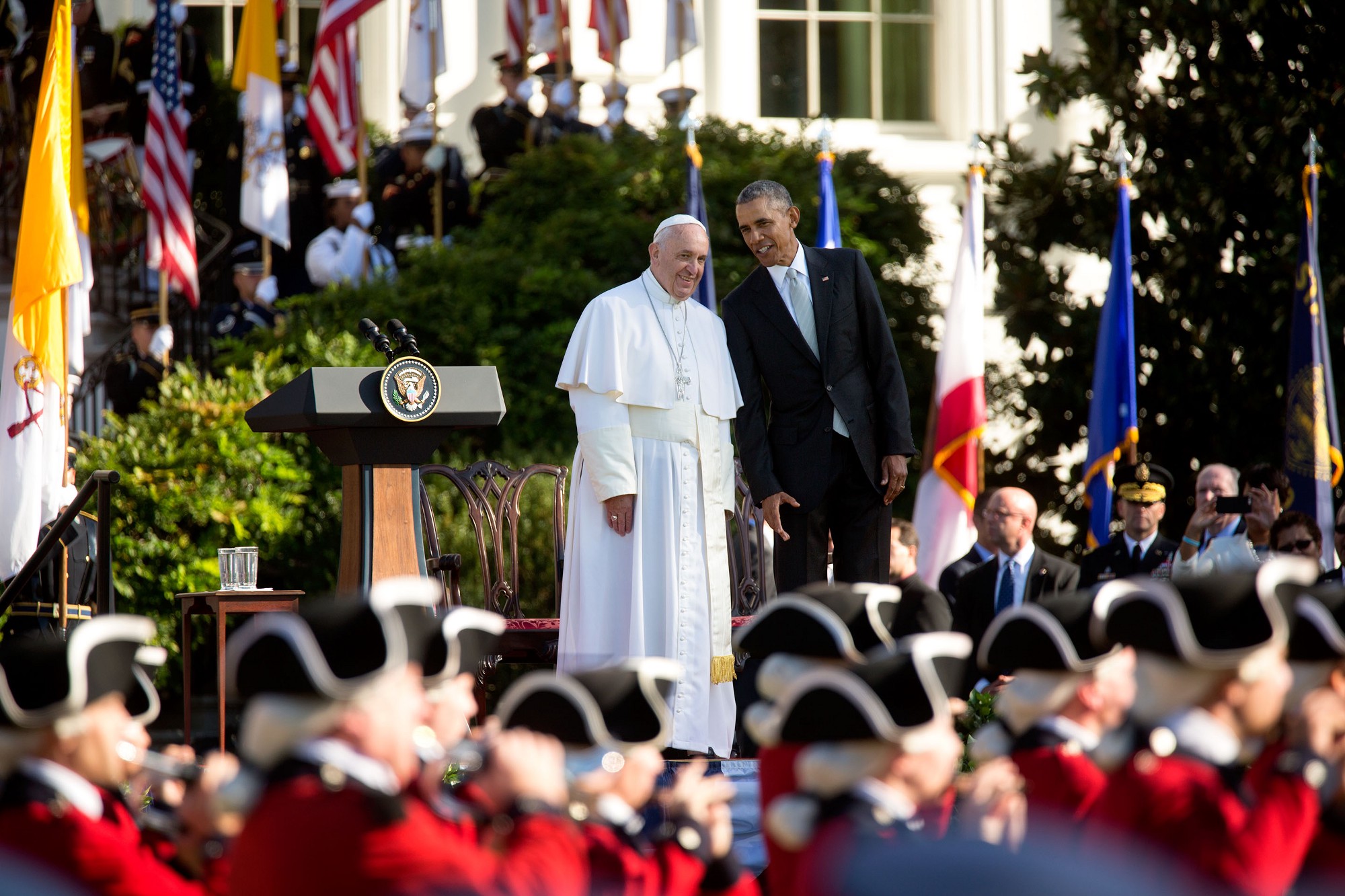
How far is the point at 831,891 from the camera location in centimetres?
278

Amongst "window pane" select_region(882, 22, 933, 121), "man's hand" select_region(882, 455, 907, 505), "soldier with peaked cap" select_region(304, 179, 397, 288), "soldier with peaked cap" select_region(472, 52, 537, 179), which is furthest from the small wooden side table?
"window pane" select_region(882, 22, 933, 121)

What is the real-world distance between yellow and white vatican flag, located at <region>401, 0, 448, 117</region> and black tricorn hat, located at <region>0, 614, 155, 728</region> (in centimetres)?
1096

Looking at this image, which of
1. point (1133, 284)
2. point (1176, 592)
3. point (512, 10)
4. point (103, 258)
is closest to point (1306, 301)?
point (1133, 284)

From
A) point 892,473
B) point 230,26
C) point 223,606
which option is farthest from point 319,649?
point 230,26

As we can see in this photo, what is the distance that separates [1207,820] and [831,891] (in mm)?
689

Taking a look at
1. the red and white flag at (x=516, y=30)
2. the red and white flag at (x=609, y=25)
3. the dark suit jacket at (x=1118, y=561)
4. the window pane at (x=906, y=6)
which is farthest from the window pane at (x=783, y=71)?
the dark suit jacket at (x=1118, y=561)

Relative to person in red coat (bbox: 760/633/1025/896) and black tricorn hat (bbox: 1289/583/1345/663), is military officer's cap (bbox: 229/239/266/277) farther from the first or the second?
black tricorn hat (bbox: 1289/583/1345/663)

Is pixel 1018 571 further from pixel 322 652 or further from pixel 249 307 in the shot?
pixel 249 307

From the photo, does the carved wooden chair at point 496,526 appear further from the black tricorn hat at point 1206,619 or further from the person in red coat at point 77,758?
the black tricorn hat at point 1206,619

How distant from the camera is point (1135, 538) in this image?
8.04 m

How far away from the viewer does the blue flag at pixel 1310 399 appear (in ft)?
32.4

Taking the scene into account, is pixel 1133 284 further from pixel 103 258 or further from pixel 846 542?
pixel 103 258

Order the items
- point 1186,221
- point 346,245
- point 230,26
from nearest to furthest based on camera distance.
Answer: point 1186,221 → point 346,245 → point 230,26

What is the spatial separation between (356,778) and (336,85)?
37.4ft
